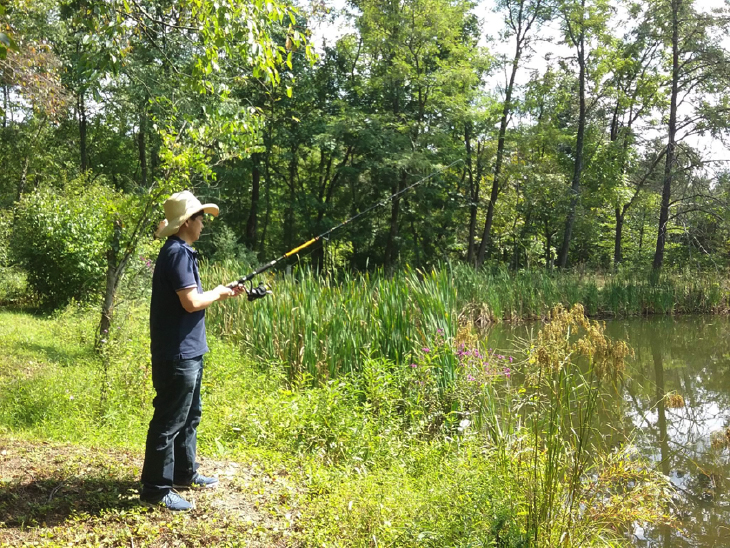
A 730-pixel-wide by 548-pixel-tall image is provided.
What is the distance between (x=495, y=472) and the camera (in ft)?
10.8

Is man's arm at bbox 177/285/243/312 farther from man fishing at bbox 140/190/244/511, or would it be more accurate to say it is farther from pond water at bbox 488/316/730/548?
pond water at bbox 488/316/730/548

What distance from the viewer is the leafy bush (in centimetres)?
1064

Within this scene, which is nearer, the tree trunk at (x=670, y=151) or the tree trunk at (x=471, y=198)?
the tree trunk at (x=670, y=151)

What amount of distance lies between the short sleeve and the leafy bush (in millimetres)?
8433

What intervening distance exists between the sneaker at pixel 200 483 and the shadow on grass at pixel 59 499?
0.26 meters

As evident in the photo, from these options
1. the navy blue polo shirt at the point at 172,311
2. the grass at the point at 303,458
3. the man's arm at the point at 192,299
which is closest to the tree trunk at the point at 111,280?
the grass at the point at 303,458

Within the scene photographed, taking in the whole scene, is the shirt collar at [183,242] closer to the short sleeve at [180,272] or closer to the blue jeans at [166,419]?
the short sleeve at [180,272]

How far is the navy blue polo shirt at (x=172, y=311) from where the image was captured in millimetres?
2904

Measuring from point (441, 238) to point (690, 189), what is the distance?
381 inches

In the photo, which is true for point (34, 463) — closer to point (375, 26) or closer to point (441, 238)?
point (375, 26)

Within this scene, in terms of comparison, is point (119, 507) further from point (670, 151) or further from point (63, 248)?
point (670, 151)

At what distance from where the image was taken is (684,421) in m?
6.68

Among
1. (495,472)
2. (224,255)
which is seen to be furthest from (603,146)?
(495,472)

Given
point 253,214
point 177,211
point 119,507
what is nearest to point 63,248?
point 177,211
